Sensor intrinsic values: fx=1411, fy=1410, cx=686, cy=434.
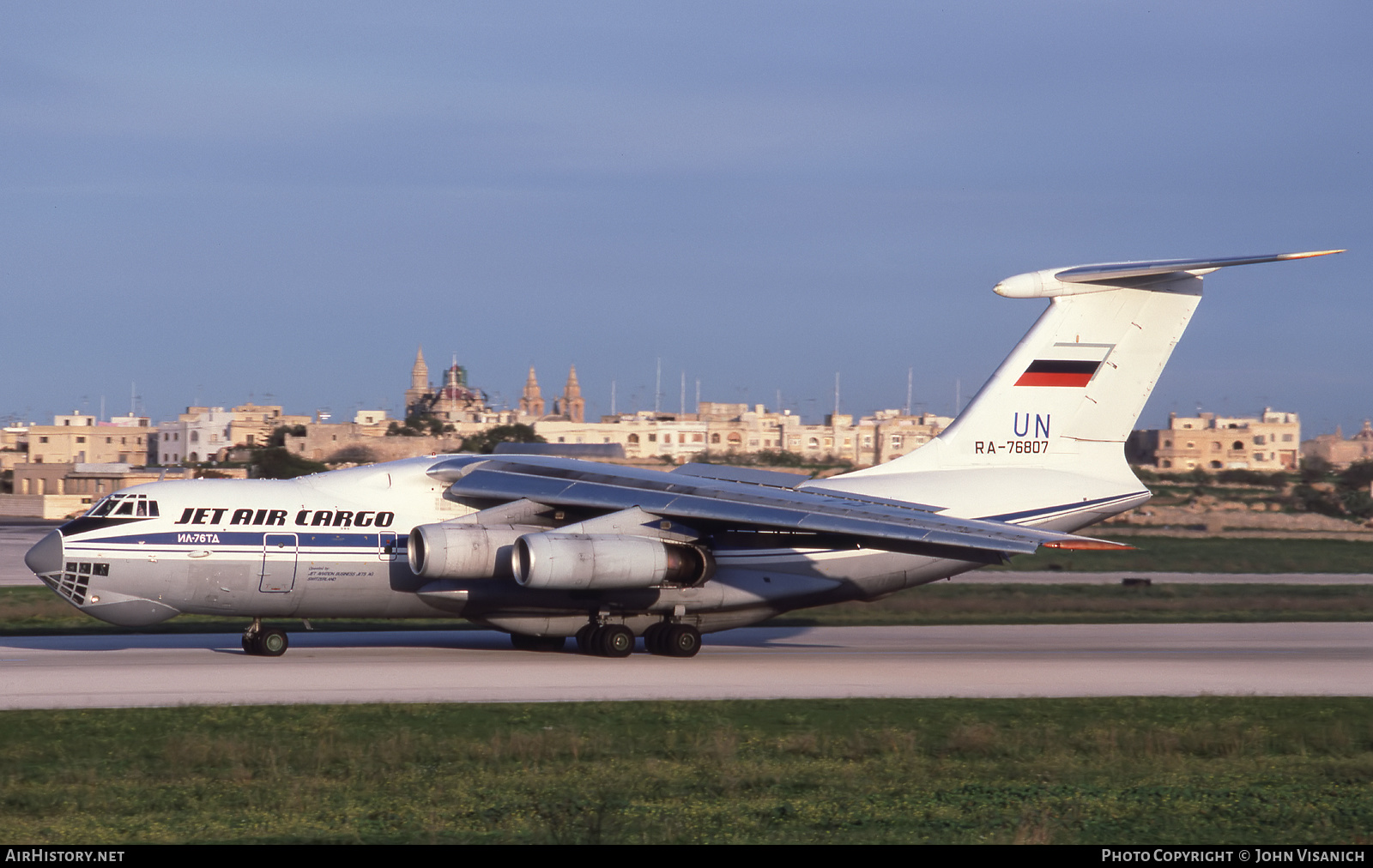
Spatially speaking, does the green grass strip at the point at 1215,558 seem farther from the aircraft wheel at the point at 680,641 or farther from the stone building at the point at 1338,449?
the stone building at the point at 1338,449

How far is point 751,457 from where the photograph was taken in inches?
2264

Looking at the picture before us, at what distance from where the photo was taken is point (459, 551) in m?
16.8

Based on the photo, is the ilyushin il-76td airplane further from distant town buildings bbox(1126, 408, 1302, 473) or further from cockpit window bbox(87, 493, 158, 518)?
distant town buildings bbox(1126, 408, 1302, 473)

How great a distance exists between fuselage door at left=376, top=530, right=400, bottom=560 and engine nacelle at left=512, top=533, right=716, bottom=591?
1.78 metres

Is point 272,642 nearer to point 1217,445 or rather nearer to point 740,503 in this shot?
point 740,503

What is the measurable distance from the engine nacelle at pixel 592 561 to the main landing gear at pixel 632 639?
3.36 ft

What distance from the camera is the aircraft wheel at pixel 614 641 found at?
706 inches

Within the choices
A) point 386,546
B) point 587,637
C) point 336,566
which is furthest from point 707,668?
point 336,566

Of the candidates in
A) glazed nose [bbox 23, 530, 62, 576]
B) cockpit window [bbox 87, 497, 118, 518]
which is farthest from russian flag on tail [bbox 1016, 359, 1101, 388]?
glazed nose [bbox 23, 530, 62, 576]

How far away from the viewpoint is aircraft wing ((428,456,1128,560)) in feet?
49.9

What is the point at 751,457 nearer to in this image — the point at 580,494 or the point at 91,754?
the point at 580,494
